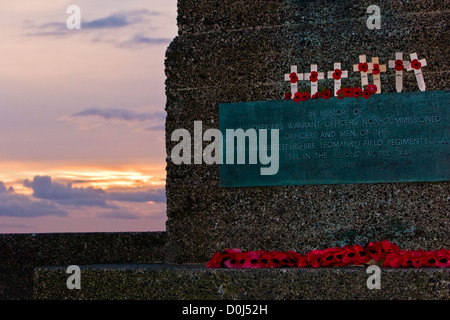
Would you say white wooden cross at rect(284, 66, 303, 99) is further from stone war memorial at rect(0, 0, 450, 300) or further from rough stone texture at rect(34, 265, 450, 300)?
rough stone texture at rect(34, 265, 450, 300)

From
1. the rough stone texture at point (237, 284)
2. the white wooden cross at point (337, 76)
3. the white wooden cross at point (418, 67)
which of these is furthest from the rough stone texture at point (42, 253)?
the white wooden cross at point (418, 67)

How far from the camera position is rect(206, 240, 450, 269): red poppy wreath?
5281 millimetres

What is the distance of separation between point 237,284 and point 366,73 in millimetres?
2208

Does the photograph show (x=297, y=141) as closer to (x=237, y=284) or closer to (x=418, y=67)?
(x=418, y=67)

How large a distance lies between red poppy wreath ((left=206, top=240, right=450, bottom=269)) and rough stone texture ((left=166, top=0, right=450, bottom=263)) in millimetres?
482

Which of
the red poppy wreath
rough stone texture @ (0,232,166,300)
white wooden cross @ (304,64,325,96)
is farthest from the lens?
rough stone texture @ (0,232,166,300)

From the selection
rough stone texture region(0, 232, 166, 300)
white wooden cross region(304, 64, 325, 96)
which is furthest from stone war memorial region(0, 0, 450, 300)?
rough stone texture region(0, 232, 166, 300)

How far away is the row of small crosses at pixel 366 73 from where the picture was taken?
6164 millimetres

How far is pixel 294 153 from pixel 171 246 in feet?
4.64

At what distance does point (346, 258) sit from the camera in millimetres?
5488

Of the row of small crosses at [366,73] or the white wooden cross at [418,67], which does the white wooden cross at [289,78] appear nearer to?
the row of small crosses at [366,73]

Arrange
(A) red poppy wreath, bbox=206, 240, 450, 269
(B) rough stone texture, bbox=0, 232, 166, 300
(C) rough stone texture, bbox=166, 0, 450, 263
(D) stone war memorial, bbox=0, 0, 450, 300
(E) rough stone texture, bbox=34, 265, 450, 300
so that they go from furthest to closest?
(B) rough stone texture, bbox=0, 232, 166, 300 < (C) rough stone texture, bbox=166, 0, 450, 263 < (D) stone war memorial, bbox=0, 0, 450, 300 < (A) red poppy wreath, bbox=206, 240, 450, 269 < (E) rough stone texture, bbox=34, 265, 450, 300

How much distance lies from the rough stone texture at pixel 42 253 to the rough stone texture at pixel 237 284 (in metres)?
1.72
